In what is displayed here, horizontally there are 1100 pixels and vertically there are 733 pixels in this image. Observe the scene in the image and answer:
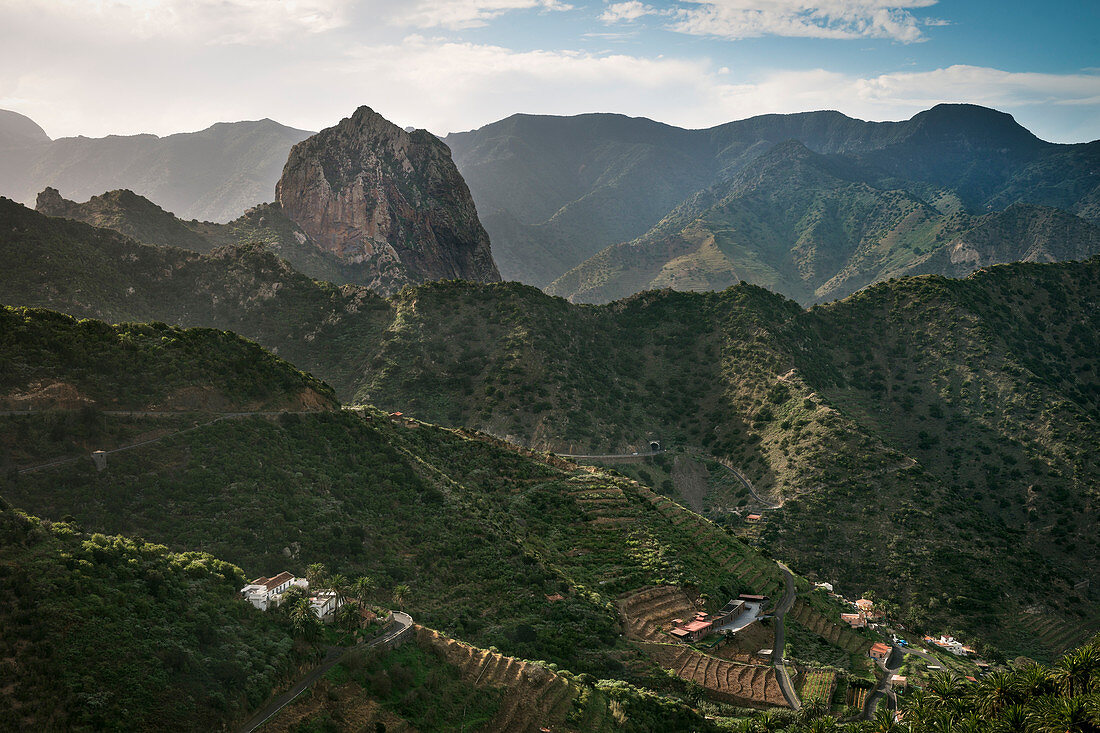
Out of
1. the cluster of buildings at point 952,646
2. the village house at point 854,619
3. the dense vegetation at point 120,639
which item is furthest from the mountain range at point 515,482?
the cluster of buildings at point 952,646

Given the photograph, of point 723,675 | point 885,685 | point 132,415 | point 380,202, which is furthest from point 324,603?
point 380,202

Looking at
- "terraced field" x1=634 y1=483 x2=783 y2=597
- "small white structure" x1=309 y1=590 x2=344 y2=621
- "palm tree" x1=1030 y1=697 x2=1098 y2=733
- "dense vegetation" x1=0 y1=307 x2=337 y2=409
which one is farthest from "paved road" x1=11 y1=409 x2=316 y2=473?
"palm tree" x1=1030 y1=697 x2=1098 y2=733

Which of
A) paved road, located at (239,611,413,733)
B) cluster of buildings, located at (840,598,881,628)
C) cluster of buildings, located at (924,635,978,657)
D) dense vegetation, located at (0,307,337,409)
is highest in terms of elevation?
dense vegetation, located at (0,307,337,409)

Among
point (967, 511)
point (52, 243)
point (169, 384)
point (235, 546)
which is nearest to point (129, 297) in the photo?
point (52, 243)

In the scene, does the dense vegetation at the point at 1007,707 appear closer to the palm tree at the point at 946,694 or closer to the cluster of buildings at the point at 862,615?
the palm tree at the point at 946,694

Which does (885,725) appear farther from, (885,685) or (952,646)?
(952,646)

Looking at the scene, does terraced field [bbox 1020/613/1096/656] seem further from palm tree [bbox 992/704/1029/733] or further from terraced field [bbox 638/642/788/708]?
palm tree [bbox 992/704/1029/733]

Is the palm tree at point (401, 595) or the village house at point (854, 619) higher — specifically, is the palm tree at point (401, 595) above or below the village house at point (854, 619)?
above
